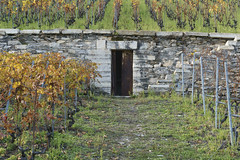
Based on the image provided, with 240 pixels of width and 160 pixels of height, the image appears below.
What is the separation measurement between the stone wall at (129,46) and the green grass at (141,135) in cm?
171

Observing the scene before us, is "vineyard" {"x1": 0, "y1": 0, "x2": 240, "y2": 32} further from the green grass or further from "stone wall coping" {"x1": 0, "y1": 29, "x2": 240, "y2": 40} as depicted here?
the green grass

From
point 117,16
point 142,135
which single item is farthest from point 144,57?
point 142,135

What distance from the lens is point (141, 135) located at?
16.9 feet

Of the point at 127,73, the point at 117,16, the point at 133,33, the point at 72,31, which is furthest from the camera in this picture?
the point at 117,16

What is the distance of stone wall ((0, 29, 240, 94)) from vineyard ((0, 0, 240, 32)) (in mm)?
748

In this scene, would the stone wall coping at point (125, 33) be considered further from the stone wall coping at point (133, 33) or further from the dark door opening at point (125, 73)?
the dark door opening at point (125, 73)

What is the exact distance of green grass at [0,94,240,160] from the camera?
4074 mm

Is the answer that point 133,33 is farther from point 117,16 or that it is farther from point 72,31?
point 72,31

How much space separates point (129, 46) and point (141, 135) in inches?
178

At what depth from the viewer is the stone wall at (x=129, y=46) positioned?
9062 mm

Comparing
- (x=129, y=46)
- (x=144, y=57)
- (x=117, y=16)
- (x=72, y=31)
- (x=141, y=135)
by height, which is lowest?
(x=141, y=135)

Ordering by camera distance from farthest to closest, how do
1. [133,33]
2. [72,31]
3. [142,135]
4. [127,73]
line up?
1. [127,73]
2. [133,33]
3. [72,31]
4. [142,135]

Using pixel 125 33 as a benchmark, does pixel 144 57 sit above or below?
below

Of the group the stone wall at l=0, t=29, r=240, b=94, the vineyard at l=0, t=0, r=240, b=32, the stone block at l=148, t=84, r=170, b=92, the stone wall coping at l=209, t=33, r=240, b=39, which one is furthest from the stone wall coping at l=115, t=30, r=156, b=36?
the stone wall coping at l=209, t=33, r=240, b=39
